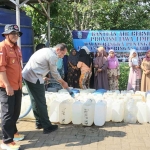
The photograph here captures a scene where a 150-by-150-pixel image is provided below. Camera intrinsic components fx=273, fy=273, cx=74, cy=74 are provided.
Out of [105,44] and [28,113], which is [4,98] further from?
[105,44]

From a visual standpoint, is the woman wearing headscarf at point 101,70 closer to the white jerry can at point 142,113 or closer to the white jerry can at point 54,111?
the white jerry can at point 142,113

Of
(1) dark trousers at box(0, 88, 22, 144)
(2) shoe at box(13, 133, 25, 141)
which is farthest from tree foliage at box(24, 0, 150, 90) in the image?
(1) dark trousers at box(0, 88, 22, 144)

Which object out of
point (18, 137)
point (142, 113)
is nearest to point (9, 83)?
point (18, 137)

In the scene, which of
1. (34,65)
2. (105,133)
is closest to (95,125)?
(105,133)

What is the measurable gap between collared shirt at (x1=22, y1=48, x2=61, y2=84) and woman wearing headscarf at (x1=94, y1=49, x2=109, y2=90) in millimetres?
3653

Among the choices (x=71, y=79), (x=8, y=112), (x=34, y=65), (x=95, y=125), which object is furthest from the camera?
(x=71, y=79)

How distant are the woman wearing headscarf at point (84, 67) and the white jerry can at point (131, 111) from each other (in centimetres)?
299

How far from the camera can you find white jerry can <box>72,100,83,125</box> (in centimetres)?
506

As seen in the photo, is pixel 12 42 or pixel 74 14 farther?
pixel 74 14

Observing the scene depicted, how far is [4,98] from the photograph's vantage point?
3.98 metres

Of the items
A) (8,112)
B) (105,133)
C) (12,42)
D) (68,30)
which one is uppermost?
(68,30)

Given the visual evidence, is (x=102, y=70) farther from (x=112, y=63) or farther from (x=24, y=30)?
(x=24, y=30)

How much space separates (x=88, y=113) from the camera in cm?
500

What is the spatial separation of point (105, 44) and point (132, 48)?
87 centimetres
